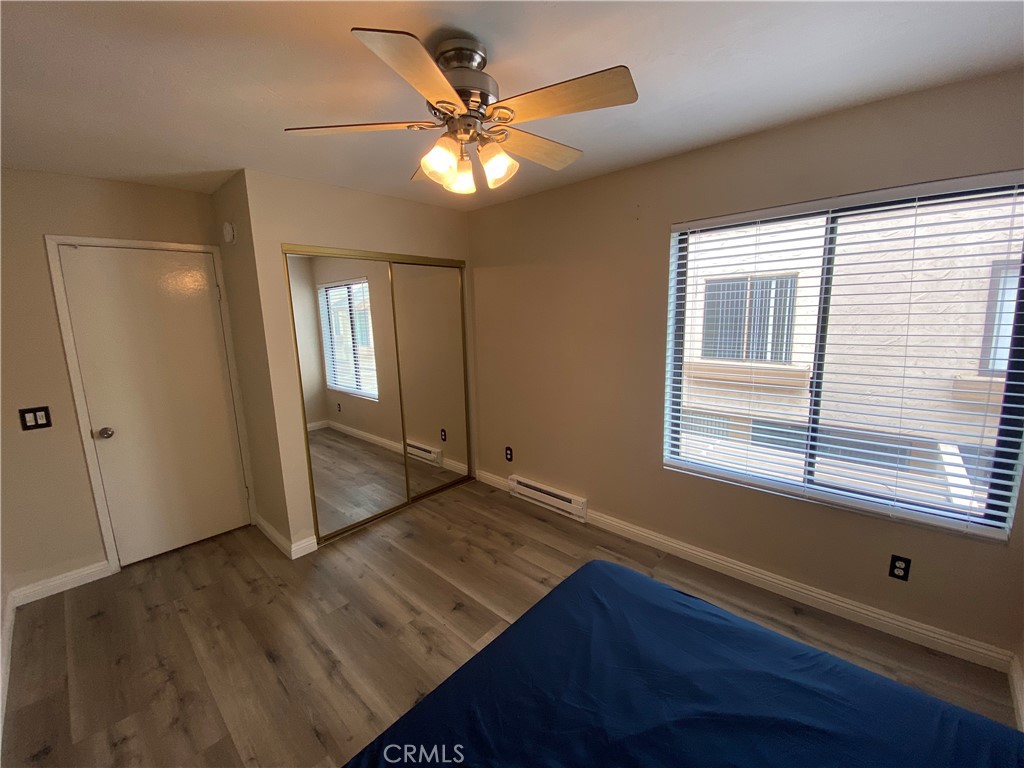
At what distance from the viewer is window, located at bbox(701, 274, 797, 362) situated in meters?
2.08

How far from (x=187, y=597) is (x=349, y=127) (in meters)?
2.69

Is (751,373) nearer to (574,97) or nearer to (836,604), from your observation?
(836,604)

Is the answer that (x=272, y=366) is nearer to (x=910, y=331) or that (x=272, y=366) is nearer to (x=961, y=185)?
(x=910, y=331)

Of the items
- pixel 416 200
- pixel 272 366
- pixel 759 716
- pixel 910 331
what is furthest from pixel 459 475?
pixel 910 331

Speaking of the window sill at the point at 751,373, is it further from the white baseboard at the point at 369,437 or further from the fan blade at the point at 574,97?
the white baseboard at the point at 369,437

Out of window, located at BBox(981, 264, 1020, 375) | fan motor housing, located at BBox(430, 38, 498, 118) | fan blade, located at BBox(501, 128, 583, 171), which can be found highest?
fan motor housing, located at BBox(430, 38, 498, 118)

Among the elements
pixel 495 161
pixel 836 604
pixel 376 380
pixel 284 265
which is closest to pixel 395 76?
pixel 495 161

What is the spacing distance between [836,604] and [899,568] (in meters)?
0.36

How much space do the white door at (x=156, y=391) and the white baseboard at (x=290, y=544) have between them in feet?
1.41

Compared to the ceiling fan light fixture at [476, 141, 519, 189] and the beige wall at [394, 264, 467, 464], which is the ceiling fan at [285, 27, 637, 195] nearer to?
the ceiling fan light fixture at [476, 141, 519, 189]

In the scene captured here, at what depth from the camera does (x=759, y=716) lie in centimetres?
106

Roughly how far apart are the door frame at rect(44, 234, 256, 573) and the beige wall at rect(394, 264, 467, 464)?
1.20m


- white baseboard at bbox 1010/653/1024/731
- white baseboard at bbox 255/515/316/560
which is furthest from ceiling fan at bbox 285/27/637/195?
white baseboard at bbox 1010/653/1024/731

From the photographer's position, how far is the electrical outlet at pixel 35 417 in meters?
2.24
